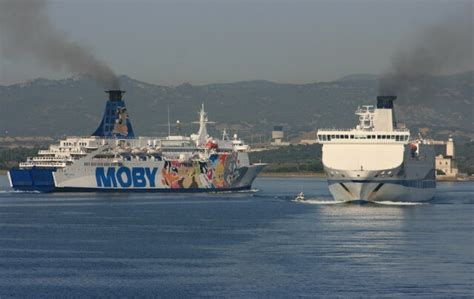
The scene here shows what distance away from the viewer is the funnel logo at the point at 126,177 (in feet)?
430

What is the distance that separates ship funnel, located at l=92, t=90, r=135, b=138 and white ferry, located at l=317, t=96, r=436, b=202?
4261cm

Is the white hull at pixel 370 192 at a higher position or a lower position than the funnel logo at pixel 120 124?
lower

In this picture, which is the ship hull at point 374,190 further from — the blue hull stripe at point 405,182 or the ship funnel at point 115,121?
the ship funnel at point 115,121

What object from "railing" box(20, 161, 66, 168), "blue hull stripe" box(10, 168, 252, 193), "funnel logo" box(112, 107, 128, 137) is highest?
"funnel logo" box(112, 107, 128, 137)

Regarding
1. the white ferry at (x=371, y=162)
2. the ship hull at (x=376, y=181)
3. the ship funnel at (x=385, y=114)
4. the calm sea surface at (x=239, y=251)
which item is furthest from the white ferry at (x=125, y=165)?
the ship hull at (x=376, y=181)

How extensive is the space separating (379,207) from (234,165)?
45.9 metres

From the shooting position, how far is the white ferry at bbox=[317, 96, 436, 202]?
308 ft

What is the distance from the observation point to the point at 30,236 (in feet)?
243

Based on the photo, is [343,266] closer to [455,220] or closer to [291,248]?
[291,248]

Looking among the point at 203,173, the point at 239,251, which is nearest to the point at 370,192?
the point at 239,251

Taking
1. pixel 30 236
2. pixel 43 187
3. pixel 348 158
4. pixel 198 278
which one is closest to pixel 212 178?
pixel 43 187

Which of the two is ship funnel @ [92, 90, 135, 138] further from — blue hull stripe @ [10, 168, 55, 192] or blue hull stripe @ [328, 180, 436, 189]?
blue hull stripe @ [328, 180, 436, 189]

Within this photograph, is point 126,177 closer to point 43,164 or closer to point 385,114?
point 43,164

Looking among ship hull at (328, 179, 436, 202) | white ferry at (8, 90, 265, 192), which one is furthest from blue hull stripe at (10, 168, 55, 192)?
ship hull at (328, 179, 436, 202)
